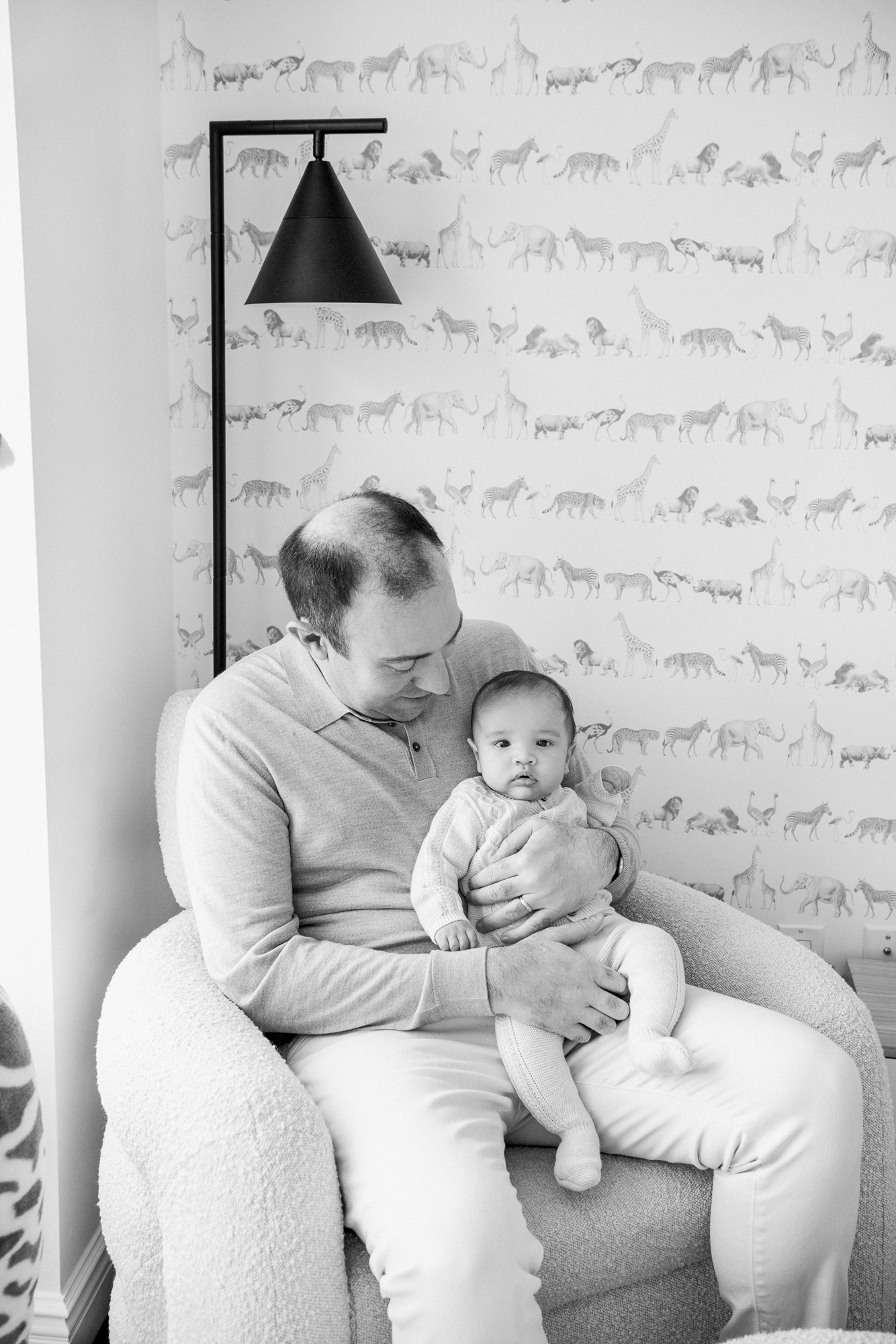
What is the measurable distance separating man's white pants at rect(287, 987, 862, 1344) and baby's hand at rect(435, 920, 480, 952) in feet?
0.33

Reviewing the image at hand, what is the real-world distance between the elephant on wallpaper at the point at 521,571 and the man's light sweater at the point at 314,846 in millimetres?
536

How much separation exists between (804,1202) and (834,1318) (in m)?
0.15

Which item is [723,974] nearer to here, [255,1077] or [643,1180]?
[643,1180]

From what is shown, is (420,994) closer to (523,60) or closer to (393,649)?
(393,649)

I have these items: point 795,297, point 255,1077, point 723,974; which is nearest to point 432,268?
point 795,297

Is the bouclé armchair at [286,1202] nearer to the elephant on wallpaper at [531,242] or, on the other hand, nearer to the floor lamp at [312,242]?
the floor lamp at [312,242]

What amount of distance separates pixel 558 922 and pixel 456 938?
180 mm

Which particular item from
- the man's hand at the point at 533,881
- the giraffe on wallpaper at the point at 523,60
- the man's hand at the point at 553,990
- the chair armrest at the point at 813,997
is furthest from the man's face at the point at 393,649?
the giraffe on wallpaper at the point at 523,60

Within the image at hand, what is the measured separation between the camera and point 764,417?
2131mm

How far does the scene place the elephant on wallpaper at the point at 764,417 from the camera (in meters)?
2.12

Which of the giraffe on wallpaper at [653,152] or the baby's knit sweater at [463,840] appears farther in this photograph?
the giraffe on wallpaper at [653,152]

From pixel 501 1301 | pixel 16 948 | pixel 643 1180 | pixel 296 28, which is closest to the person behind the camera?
pixel 501 1301

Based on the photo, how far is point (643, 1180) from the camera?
141cm

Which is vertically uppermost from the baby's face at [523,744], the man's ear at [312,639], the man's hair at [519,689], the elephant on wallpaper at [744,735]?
the man's ear at [312,639]
